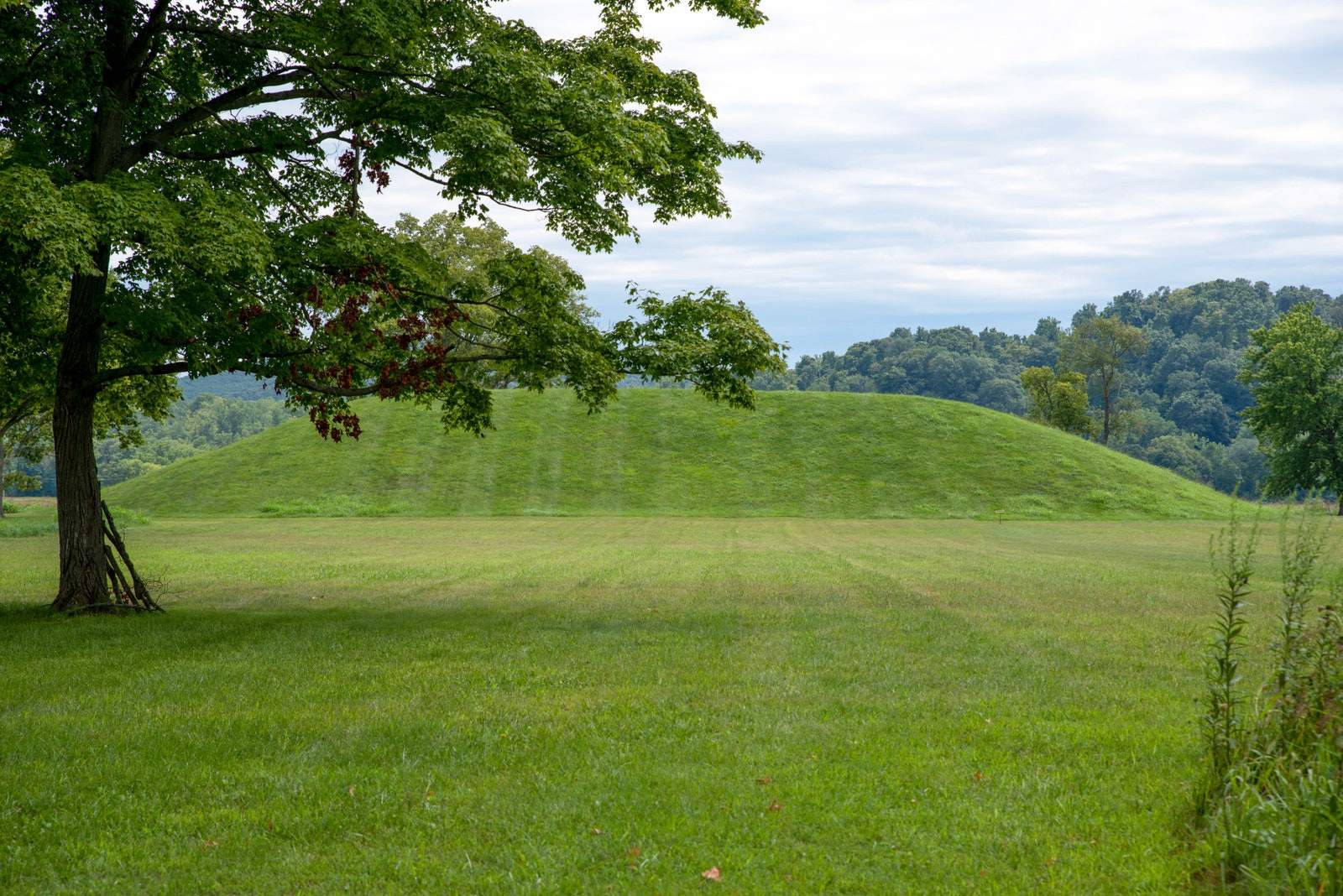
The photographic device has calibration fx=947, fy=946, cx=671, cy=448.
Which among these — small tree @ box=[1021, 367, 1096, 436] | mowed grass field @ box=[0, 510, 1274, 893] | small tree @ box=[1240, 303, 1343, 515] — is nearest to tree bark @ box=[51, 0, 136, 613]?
mowed grass field @ box=[0, 510, 1274, 893]

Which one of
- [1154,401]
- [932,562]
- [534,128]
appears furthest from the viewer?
[1154,401]

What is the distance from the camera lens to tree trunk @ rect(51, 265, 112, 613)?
19.3 meters

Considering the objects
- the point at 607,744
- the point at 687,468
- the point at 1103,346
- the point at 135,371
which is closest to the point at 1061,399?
Answer: the point at 1103,346

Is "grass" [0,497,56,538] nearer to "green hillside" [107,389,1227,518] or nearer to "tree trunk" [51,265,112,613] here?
"green hillside" [107,389,1227,518]

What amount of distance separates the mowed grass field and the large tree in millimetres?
5119

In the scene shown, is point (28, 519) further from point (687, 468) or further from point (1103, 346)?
point (1103, 346)

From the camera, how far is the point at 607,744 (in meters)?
9.77

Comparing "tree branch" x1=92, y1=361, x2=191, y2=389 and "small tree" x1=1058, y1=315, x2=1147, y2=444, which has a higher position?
"small tree" x1=1058, y1=315, x2=1147, y2=444

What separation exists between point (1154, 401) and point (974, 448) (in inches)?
4916

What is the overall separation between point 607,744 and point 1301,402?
77.8 m

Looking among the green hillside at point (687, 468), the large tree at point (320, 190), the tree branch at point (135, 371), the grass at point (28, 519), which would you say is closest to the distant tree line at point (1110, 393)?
the green hillside at point (687, 468)

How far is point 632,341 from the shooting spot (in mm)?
21016

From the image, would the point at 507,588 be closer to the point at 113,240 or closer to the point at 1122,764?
the point at 113,240

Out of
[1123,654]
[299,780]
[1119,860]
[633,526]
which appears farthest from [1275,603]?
[633,526]
